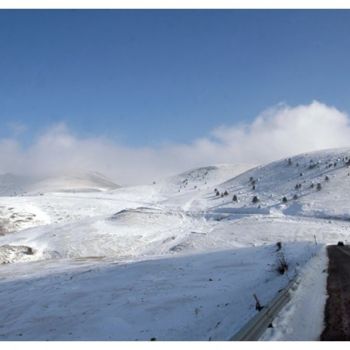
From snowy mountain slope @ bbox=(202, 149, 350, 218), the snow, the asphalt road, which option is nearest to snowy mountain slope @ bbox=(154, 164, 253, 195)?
snowy mountain slope @ bbox=(202, 149, 350, 218)

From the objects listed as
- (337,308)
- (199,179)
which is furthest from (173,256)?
(199,179)

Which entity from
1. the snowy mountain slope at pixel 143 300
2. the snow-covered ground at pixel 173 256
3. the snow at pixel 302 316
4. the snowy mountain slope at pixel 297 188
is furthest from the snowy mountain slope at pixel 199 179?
the snow at pixel 302 316

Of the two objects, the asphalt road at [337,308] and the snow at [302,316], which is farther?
the snow at [302,316]

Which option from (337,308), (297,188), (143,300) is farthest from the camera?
(297,188)

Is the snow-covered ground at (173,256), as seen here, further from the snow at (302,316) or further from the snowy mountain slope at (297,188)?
the snowy mountain slope at (297,188)

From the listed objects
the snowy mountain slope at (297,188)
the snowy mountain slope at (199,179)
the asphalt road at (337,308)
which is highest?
the snowy mountain slope at (199,179)

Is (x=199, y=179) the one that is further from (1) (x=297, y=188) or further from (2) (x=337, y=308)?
(2) (x=337, y=308)

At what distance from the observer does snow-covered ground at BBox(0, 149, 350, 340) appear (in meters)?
12.6

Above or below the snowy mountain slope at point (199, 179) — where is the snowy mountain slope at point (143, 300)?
below

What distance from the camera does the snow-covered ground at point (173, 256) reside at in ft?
41.3

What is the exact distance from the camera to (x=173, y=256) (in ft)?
103

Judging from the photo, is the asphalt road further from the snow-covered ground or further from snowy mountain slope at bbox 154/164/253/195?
snowy mountain slope at bbox 154/164/253/195

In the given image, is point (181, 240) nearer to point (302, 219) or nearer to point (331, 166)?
point (302, 219)
